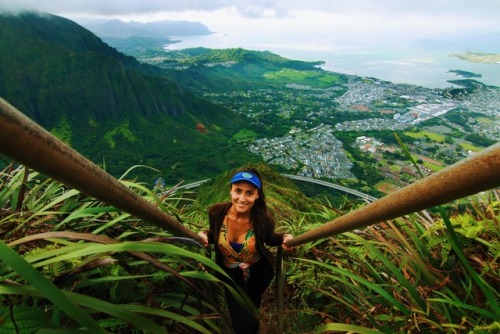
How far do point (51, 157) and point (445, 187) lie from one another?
67 centimetres

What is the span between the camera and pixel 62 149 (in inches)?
20.6

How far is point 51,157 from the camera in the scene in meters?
0.51

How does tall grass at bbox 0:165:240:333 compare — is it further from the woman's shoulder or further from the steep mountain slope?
the steep mountain slope

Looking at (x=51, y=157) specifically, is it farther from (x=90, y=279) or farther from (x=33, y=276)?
(x=90, y=279)

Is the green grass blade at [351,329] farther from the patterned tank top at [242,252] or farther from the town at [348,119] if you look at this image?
the town at [348,119]

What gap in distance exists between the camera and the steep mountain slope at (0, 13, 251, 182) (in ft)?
341

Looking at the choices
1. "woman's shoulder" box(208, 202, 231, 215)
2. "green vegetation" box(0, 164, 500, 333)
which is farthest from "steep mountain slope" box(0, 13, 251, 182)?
"green vegetation" box(0, 164, 500, 333)

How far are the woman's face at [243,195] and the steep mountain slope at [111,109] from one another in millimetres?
87911

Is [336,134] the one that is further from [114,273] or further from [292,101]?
[114,273]

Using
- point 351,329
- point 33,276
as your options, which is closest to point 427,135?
point 351,329

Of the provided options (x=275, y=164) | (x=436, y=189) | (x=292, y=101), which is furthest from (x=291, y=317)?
(x=292, y=101)

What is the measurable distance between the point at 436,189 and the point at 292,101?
156 m

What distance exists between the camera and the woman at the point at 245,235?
8.52ft

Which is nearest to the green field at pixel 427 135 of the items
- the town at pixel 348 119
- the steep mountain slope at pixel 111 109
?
the town at pixel 348 119
